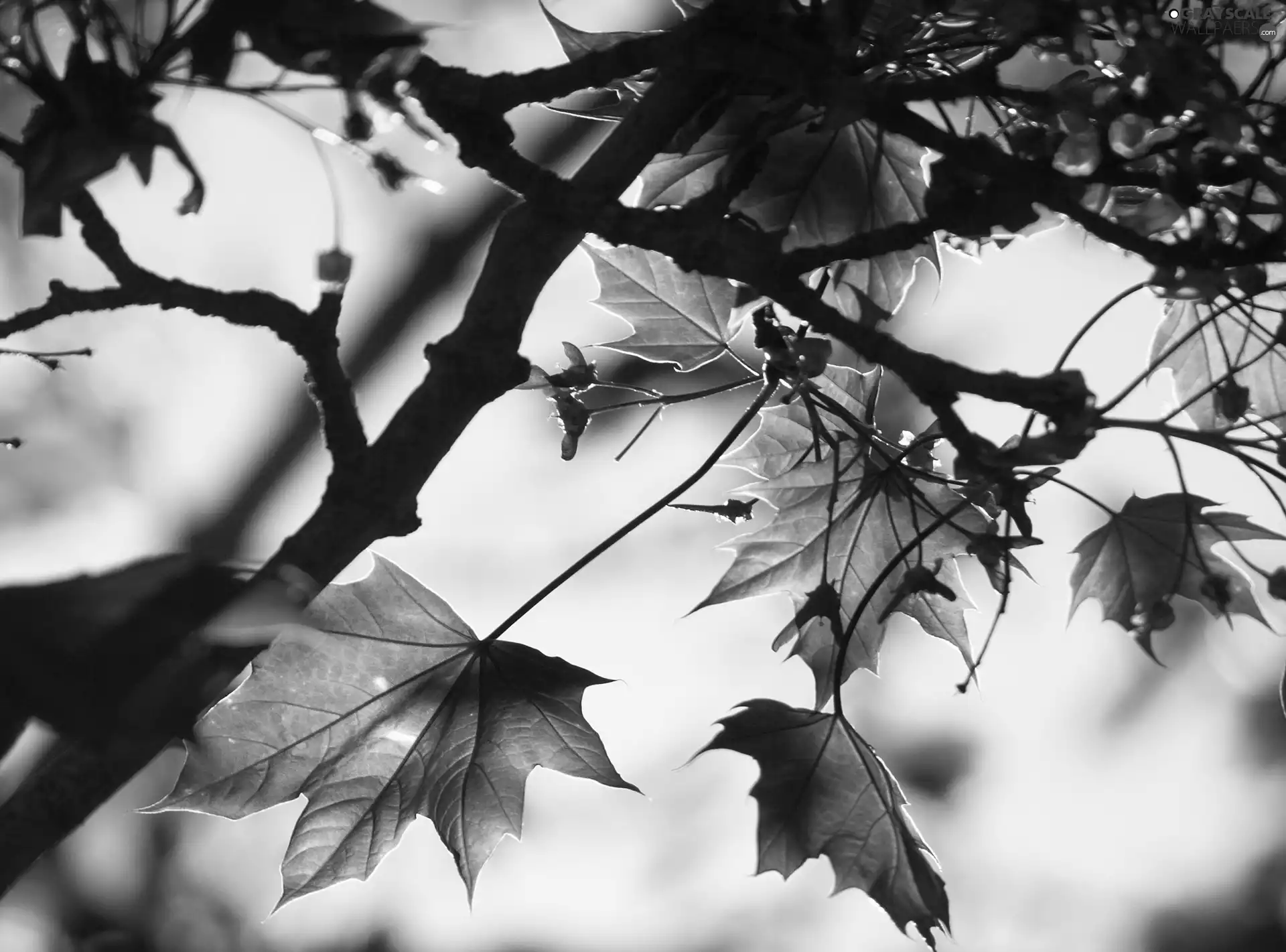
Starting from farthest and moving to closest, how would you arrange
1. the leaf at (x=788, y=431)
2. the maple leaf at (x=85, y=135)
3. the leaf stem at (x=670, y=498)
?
the leaf at (x=788, y=431) → the leaf stem at (x=670, y=498) → the maple leaf at (x=85, y=135)

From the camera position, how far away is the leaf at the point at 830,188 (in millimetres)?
756

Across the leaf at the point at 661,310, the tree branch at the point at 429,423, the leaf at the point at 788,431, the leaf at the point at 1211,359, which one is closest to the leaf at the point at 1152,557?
the leaf at the point at 1211,359

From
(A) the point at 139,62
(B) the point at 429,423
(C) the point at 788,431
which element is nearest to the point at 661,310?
(C) the point at 788,431

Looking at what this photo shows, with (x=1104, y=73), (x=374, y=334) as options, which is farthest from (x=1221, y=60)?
(x=374, y=334)

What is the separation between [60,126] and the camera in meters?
0.37

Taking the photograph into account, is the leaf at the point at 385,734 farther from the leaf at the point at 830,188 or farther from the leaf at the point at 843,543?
the leaf at the point at 830,188

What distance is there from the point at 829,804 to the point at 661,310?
1.41 ft

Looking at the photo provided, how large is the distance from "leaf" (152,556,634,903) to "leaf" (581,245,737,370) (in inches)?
11.0

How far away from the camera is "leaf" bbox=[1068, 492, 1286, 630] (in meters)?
0.75

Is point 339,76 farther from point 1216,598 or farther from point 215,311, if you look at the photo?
point 1216,598

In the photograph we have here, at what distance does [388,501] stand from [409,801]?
36 cm

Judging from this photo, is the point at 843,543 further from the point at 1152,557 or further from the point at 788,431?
the point at 1152,557

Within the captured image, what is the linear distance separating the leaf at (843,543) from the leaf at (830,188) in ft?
0.43

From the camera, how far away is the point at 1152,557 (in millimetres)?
797
